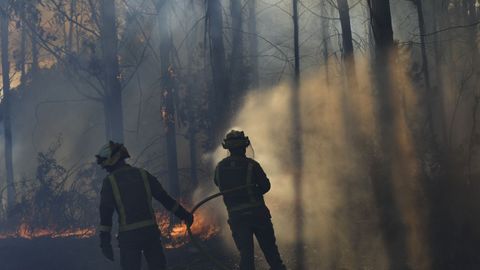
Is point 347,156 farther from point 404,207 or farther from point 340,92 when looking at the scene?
point 340,92

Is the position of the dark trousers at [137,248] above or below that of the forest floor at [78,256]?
above

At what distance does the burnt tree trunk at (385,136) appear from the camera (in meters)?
7.82


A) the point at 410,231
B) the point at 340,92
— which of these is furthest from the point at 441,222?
the point at 340,92

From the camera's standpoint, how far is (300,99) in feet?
54.3

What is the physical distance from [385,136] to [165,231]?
5458mm

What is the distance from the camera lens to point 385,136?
905cm

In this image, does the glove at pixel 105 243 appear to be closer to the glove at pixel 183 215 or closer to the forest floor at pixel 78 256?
the glove at pixel 183 215

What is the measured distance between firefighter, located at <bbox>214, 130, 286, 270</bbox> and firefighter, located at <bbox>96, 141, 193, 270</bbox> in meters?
1.03

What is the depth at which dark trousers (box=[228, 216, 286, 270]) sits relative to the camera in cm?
603

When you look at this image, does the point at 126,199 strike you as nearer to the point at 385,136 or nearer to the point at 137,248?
the point at 137,248

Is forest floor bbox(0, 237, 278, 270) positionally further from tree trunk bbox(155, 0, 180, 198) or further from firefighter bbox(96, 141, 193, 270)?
tree trunk bbox(155, 0, 180, 198)

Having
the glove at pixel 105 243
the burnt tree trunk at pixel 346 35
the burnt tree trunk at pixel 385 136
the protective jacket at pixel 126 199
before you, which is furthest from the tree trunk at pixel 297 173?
the glove at pixel 105 243

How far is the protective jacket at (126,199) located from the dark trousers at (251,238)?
1.16 metres

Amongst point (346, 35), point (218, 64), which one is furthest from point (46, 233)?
point (346, 35)
